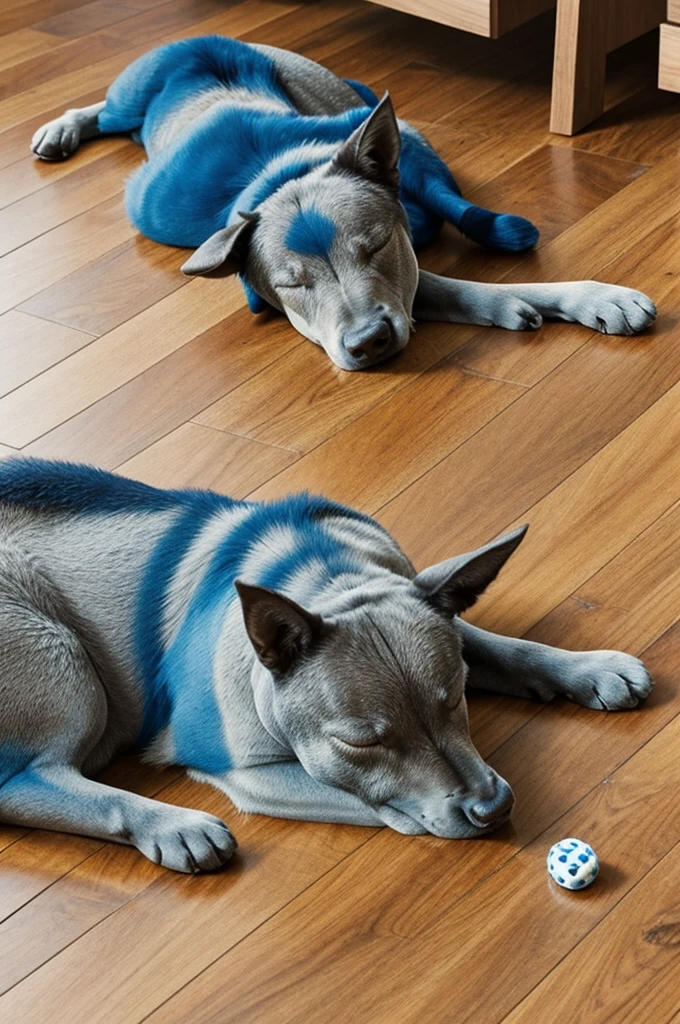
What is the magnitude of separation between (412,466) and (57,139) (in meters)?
1.60

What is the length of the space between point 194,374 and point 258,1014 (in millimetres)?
1442

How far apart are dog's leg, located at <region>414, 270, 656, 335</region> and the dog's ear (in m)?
0.35

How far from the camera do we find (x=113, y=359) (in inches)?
109

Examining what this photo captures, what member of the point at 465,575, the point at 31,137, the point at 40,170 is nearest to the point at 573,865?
the point at 465,575

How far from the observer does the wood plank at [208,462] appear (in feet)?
7.79

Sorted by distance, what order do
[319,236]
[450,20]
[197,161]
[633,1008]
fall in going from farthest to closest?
[450,20], [197,161], [319,236], [633,1008]

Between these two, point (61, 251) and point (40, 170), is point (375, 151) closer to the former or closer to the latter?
point (61, 251)

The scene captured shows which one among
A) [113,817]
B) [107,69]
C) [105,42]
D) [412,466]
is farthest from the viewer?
[105,42]

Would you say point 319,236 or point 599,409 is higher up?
point 319,236

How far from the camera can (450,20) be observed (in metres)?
3.33

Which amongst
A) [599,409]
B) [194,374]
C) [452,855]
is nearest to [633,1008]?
[452,855]

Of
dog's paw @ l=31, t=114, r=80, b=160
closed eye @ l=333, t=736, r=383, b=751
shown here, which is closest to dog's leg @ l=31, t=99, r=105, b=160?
dog's paw @ l=31, t=114, r=80, b=160

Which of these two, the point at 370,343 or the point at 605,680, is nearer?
the point at 605,680

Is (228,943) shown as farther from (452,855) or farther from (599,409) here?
(599,409)
